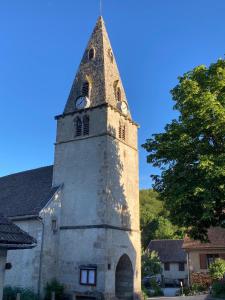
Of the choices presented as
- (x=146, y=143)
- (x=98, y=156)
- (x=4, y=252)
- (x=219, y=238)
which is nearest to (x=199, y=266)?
(x=219, y=238)

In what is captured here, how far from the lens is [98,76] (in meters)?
29.2

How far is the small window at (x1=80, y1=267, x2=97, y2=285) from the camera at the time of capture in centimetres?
2236

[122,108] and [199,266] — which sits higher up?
[122,108]

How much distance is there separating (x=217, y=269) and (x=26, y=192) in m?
17.3

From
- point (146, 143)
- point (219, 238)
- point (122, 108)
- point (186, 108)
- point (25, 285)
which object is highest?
point (122, 108)

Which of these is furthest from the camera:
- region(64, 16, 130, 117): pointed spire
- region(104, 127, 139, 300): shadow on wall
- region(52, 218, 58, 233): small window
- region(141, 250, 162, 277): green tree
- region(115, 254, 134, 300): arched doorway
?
region(141, 250, 162, 277): green tree

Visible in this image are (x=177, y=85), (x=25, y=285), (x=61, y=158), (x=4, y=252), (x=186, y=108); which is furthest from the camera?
(x=61, y=158)

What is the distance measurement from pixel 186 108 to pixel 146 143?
296 cm

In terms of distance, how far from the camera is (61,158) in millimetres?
27469

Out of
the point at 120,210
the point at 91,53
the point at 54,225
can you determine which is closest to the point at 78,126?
the point at 120,210

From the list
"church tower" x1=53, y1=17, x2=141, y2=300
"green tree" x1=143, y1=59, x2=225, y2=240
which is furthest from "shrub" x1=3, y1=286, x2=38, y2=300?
"green tree" x1=143, y1=59, x2=225, y2=240

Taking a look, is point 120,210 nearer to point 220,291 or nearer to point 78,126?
point 78,126

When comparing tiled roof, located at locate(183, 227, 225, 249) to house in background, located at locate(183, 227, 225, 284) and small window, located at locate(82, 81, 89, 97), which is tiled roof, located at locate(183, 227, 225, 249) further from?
small window, located at locate(82, 81, 89, 97)

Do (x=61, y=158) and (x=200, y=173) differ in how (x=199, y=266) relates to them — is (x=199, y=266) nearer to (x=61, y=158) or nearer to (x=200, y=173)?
(x=61, y=158)
